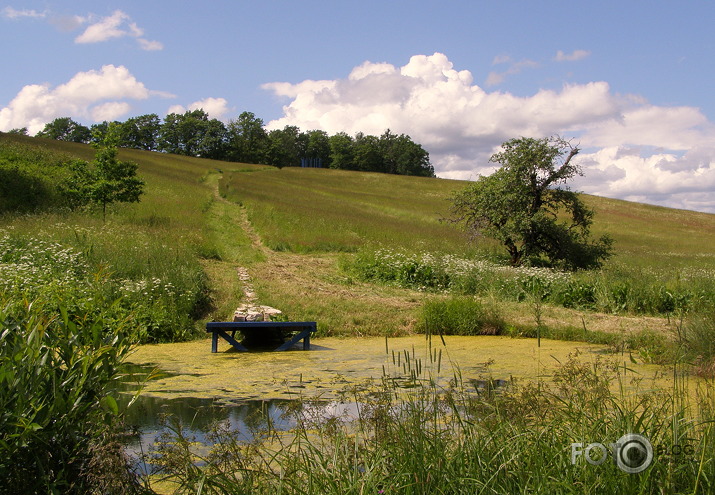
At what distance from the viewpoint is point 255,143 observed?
10375cm

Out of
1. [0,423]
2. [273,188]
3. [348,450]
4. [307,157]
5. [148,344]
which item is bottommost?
[148,344]

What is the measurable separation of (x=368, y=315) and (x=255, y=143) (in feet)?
308

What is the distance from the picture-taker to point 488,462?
351cm

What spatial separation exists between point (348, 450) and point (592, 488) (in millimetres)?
1473

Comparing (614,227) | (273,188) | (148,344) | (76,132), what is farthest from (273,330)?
(76,132)

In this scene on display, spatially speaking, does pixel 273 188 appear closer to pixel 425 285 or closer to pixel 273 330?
pixel 425 285

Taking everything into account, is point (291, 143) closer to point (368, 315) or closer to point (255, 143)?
point (255, 143)

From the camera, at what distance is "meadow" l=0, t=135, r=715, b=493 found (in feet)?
11.6

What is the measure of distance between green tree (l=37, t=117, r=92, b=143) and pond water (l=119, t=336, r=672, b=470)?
120 meters

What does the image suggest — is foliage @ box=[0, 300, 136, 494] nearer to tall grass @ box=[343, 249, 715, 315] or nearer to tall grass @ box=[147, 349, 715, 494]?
tall grass @ box=[147, 349, 715, 494]

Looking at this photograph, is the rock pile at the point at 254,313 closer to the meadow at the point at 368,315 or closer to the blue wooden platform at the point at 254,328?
the blue wooden platform at the point at 254,328

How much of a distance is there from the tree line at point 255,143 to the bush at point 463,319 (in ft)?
298

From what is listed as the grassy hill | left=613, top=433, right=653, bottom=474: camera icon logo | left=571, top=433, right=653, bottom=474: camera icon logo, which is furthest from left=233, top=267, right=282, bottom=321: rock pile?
left=613, top=433, right=653, bottom=474: camera icon logo

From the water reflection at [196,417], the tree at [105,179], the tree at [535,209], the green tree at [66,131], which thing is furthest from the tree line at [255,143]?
the water reflection at [196,417]
